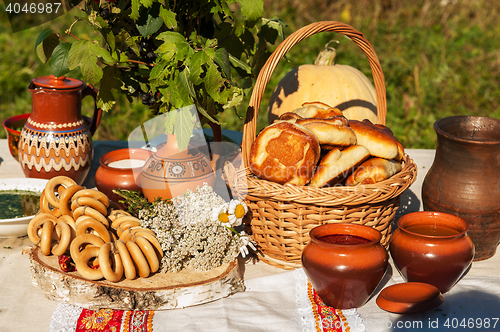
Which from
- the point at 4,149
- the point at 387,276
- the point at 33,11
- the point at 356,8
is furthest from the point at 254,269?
the point at 33,11

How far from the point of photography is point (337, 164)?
1.35 metres

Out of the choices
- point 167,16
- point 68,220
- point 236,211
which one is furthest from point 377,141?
point 68,220

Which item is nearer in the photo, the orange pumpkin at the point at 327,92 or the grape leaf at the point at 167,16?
the grape leaf at the point at 167,16

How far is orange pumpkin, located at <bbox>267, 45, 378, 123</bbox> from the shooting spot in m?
2.03

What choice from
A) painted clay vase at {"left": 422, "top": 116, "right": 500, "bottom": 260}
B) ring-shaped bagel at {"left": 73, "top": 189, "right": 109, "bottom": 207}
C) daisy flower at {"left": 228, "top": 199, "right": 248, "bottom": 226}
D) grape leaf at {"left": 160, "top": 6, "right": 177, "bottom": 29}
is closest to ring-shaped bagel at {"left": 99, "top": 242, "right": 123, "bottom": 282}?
ring-shaped bagel at {"left": 73, "top": 189, "right": 109, "bottom": 207}

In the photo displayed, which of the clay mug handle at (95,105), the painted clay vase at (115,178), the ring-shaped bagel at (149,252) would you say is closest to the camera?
the ring-shaped bagel at (149,252)

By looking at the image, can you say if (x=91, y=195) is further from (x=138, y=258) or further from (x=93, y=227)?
(x=138, y=258)

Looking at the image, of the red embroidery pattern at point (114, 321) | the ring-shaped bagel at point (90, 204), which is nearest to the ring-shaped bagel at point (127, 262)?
the red embroidery pattern at point (114, 321)

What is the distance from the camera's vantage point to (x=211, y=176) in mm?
1489

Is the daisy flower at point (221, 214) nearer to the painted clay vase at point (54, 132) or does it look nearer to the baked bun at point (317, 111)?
the baked bun at point (317, 111)

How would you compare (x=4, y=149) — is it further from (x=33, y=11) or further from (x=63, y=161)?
(x=33, y=11)

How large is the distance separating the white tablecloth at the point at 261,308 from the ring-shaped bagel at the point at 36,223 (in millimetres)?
135

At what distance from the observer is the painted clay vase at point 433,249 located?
1.16 meters

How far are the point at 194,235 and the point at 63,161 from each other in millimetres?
746
